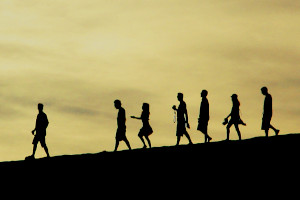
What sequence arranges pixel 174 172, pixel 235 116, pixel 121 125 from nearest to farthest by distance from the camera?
pixel 174 172 → pixel 235 116 → pixel 121 125

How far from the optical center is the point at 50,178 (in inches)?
1103

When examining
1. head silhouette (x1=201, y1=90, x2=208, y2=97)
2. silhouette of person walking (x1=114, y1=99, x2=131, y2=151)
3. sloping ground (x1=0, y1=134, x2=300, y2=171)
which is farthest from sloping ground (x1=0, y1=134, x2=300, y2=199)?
head silhouette (x1=201, y1=90, x2=208, y2=97)

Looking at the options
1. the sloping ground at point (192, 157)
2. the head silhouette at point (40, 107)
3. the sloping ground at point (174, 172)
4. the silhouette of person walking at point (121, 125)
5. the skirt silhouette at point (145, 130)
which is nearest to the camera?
the sloping ground at point (174, 172)

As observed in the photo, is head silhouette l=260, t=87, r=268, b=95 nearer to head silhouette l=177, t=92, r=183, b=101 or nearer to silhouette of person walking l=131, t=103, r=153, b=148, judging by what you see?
head silhouette l=177, t=92, r=183, b=101

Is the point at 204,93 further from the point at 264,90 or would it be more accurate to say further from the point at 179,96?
the point at 264,90

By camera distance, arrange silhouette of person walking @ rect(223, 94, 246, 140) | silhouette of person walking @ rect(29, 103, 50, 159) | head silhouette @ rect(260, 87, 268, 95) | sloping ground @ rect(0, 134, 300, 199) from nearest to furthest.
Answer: sloping ground @ rect(0, 134, 300, 199) < head silhouette @ rect(260, 87, 268, 95) < silhouette of person walking @ rect(223, 94, 246, 140) < silhouette of person walking @ rect(29, 103, 50, 159)

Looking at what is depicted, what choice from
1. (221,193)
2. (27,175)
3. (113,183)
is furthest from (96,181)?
(221,193)

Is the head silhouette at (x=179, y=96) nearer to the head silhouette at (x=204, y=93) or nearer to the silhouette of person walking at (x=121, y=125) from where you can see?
the head silhouette at (x=204, y=93)

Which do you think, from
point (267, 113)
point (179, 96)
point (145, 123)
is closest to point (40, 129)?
point (145, 123)

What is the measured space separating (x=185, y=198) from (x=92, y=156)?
5.12 meters

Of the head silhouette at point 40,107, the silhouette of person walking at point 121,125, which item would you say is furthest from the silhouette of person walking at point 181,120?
the head silhouette at point 40,107

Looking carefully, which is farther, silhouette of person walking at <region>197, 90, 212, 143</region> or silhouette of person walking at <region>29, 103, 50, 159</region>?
silhouette of person walking at <region>29, 103, 50, 159</region>

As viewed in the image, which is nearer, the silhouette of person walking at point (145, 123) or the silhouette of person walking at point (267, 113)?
the silhouette of person walking at point (267, 113)

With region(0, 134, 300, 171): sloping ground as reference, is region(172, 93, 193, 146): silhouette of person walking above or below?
above
